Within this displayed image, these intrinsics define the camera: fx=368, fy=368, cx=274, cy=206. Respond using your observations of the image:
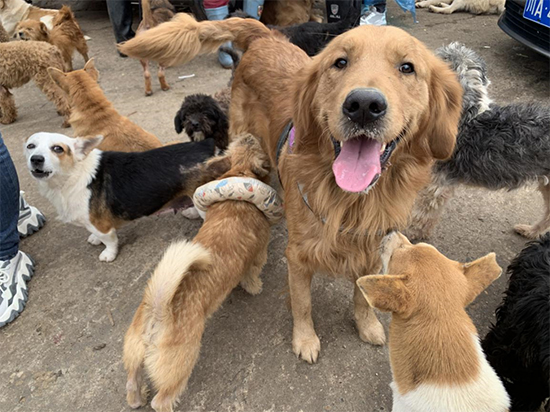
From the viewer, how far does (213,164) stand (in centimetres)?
311

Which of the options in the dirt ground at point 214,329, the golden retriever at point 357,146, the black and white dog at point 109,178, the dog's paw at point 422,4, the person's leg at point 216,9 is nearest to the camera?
the golden retriever at point 357,146

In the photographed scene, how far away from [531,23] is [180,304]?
5891 millimetres

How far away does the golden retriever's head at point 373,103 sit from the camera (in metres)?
1.54

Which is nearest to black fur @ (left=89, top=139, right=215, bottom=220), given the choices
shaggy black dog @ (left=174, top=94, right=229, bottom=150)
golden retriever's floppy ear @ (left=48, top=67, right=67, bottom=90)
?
shaggy black dog @ (left=174, top=94, right=229, bottom=150)

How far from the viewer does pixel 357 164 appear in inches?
67.0

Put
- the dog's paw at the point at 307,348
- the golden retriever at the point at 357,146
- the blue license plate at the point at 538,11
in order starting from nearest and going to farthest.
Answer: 1. the golden retriever at the point at 357,146
2. the dog's paw at the point at 307,348
3. the blue license plate at the point at 538,11

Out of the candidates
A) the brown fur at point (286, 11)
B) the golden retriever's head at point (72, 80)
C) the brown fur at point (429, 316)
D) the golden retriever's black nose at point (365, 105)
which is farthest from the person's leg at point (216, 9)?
the brown fur at point (429, 316)

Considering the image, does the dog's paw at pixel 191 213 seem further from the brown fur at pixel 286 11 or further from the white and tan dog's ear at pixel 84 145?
the brown fur at pixel 286 11

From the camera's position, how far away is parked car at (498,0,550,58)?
4758 mm

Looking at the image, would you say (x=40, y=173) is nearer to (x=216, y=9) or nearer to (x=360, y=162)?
(x=360, y=162)

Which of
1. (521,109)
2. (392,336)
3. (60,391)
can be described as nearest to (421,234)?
(521,109)

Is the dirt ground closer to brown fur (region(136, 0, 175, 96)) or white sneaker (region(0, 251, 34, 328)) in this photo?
white sneaker (region(0, 251, 34, 328))

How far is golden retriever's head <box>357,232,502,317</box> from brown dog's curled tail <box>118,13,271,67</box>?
2.24 m

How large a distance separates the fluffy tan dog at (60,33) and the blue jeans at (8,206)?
375 cm
